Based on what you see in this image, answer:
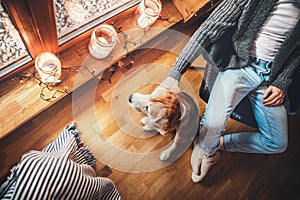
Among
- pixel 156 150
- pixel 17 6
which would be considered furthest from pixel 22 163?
pixel 156 150

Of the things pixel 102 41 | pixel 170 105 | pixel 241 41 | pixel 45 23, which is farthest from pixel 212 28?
pixel 45 23

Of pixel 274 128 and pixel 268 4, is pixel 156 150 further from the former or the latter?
pixel 268 4

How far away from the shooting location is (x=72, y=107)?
4.47ft

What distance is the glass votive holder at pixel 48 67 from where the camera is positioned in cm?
113

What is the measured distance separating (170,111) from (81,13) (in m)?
0.61

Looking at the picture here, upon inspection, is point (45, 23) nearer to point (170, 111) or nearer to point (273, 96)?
point (170, 111)

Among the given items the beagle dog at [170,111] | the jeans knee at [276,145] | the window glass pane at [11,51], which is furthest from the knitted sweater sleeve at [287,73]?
the window glass pane at [11,51]

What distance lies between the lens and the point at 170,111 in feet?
3.27

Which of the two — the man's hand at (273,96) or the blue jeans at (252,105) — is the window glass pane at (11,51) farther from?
the man's hand at (273,96)

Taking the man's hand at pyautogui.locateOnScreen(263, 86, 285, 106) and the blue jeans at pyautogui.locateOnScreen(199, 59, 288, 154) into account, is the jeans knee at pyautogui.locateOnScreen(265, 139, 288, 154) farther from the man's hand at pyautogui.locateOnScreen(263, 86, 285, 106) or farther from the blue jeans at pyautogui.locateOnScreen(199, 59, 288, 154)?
the man's hand at pyautogui.locateOnScreen(263, 86, 285, 106)

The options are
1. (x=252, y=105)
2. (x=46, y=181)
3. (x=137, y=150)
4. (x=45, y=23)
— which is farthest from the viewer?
(x=137, y=150)

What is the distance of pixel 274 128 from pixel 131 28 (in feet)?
2.61

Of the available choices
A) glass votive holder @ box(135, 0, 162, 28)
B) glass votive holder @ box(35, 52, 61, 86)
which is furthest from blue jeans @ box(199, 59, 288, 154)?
glass votive holder @ box(35, 52, 61, 86)

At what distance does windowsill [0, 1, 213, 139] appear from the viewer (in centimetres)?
117
